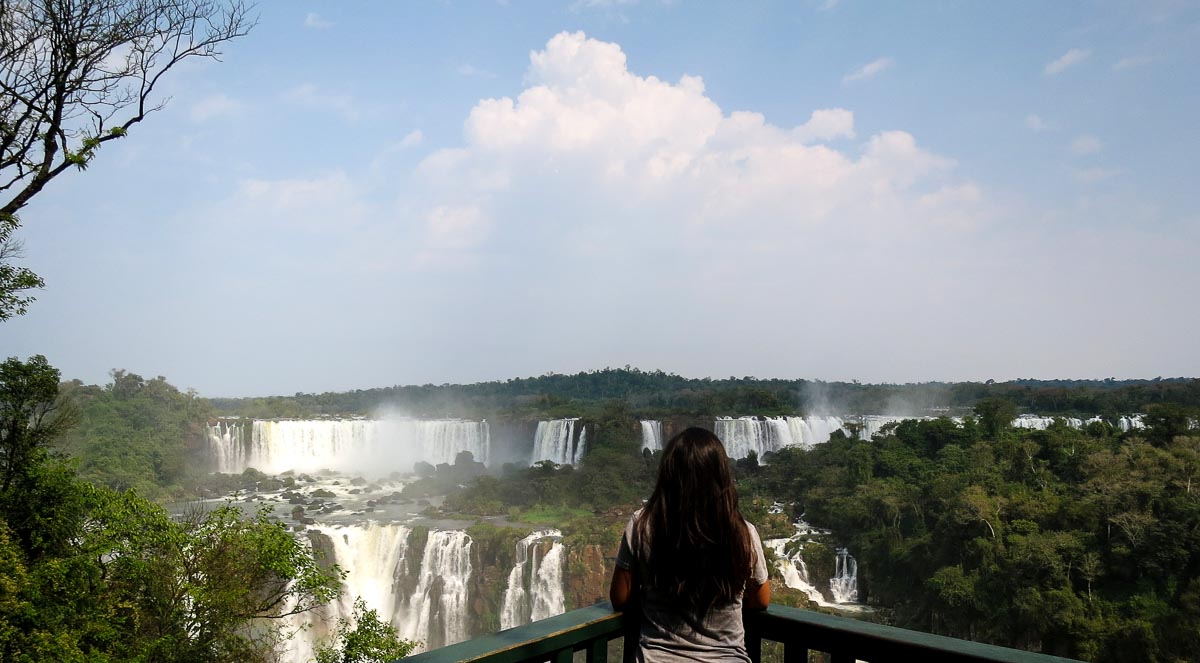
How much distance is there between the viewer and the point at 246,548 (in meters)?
10.2

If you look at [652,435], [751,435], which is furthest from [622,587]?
[652,435]

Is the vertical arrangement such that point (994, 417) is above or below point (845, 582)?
above

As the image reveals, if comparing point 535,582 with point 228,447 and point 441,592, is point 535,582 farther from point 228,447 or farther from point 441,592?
point 228,447

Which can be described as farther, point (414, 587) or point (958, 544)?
point (414, 587)

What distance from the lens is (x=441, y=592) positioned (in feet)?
64.8

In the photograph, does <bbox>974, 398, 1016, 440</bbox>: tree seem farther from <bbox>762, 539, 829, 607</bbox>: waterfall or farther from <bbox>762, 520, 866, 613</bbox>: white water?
<bbox>762, 539, 829, 607</bbox>: waterfall

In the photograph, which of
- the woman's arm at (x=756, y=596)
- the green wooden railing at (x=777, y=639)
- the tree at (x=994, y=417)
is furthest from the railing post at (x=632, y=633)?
the tree at (x=994, y=417)

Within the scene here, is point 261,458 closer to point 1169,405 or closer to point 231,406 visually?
point 231,406

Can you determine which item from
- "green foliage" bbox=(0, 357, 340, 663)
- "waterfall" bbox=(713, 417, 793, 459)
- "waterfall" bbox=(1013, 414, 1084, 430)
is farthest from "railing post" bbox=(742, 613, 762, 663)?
"waterfall" bbox=(1013, 414, 1084, 430)

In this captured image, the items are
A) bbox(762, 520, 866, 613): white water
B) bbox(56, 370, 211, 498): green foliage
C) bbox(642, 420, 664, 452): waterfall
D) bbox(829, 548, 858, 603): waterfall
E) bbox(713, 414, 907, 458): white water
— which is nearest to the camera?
bbox(762, 520, 866, 613): white water

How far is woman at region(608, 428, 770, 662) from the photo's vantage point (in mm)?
1191

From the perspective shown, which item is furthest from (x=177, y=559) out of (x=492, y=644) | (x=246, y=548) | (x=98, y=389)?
(x=98, y=389)

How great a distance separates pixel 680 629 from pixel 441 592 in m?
20.0

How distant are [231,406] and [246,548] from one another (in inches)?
1103
